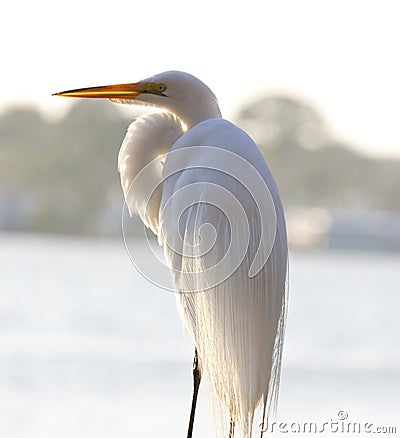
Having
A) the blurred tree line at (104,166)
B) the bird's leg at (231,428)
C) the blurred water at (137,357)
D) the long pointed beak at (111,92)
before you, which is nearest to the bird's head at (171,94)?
the long pointed beak at (111,92)

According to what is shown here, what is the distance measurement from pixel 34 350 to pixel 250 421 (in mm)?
3784

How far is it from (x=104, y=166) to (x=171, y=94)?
1718 cm

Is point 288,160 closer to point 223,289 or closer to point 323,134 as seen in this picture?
point 323,134

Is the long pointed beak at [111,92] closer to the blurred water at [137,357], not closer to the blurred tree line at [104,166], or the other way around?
the blurred water at [137,357]

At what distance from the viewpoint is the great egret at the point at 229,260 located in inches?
92.9

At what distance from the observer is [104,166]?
1975cm

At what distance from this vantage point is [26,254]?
1485 centimetres

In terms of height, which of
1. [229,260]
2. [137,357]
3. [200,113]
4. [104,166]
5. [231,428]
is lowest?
[137,357]

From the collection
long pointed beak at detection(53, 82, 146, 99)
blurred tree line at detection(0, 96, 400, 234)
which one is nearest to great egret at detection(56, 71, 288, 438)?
long pointed beak at detection(53, 82, 146, 99)

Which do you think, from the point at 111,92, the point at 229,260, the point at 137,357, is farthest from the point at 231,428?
the point at 137,357

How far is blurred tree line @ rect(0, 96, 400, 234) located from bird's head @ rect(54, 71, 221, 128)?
15.3 metres

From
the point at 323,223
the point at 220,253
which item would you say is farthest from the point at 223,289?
the point at 323,223

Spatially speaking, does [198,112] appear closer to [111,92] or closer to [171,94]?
[171,94]

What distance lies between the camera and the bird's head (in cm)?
264
